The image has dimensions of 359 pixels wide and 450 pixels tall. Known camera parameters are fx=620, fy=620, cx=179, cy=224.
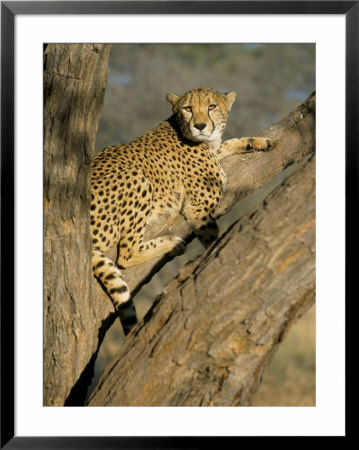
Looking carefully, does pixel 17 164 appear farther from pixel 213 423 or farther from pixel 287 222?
pixel 213 423

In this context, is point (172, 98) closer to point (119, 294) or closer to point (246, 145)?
point (246, 145)

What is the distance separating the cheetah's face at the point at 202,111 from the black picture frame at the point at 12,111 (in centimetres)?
77

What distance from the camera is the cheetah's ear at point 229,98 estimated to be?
322 cm

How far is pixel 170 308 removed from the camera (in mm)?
2117

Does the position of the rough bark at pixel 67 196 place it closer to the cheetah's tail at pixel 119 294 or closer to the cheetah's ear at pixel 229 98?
the cheetah's tail at pixel 119 294

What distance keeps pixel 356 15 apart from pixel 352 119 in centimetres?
40

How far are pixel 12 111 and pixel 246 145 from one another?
1.32m

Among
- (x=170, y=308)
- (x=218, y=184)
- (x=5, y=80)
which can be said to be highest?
(x=5, y=80)

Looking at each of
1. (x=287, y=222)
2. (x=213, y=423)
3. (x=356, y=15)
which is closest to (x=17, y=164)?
(x=287, y=222)

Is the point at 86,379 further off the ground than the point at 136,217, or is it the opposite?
the point at 136,217

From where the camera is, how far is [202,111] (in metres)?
3.13

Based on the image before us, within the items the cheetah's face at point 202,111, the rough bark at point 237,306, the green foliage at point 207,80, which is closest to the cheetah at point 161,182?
the cheetah's face at point 202,111

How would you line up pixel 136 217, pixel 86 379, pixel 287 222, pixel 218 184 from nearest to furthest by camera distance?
pixel 287 222 → pixel 86 379 → pixel 136 217 → pixel 218 184

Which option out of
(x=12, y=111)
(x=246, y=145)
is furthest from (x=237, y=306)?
(x=246, y=145)
